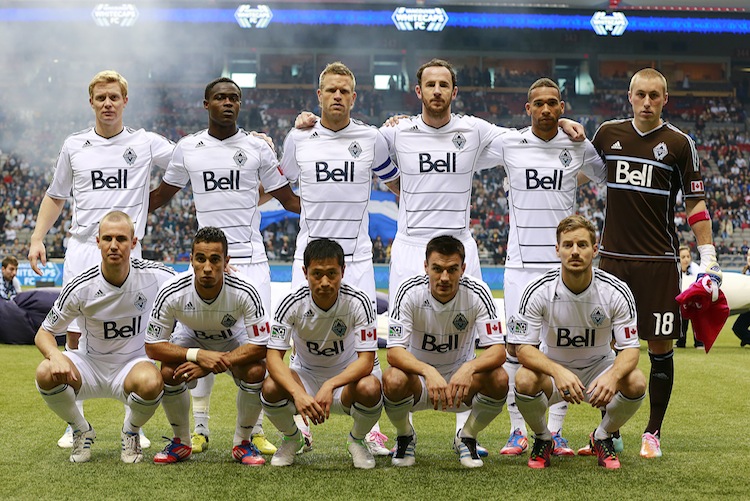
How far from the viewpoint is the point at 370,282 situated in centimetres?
540

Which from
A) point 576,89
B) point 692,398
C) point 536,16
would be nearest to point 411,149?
point 692,398

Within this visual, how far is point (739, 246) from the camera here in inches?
1020

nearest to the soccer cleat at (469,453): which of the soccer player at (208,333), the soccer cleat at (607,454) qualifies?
the soccer cleat at (607,454)

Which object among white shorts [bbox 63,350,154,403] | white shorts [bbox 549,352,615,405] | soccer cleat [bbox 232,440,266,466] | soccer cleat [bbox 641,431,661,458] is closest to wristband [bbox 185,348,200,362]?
white shorts [bbox 63,350,154,403]

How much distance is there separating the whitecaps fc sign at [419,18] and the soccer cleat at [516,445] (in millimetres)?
25459

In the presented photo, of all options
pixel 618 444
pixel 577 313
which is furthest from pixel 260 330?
pixel 618 444

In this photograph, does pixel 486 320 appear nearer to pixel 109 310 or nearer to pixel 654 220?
pixel 654 220

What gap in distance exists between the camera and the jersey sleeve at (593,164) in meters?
5.41

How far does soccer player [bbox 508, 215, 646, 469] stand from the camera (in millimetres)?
4570

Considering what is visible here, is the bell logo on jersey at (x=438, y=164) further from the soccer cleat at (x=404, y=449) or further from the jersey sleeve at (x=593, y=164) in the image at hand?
the soccer cleat at (x=404, y=449)

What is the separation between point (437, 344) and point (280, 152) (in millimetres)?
25953

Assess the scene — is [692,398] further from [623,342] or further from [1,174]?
[1,174]

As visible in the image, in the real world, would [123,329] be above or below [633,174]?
below

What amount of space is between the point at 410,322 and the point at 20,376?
5.54 meters
